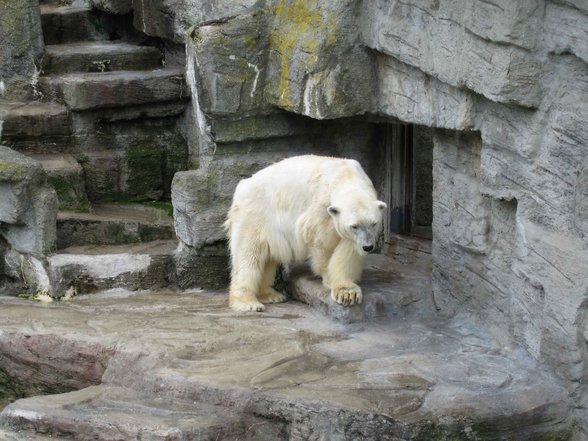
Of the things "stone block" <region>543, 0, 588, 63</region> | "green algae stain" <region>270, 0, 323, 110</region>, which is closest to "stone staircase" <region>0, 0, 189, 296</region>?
"green algae stain" <region>270, 0, 323, 110</region>

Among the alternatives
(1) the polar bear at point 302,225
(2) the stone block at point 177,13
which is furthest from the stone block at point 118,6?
(1) the polar bear at point 302,225

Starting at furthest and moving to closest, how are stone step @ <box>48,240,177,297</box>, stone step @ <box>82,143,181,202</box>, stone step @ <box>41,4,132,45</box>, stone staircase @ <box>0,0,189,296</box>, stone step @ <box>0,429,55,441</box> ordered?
1. stone step @ <box>41,4,132,45</box>
2. stone step @ <box>82,143,181,202</box>
3. stone staircase @ <box>0,0,189,296</box>
4. stone step @ <box>48,240,177,297</box>
5. stone step @ <box>0,429,55,441</box>

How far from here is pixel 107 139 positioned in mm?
10539

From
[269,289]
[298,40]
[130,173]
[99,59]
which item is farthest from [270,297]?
[99,59]

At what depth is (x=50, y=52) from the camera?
429 inches

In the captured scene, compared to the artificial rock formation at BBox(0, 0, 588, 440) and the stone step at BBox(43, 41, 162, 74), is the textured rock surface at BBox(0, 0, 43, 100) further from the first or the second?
the stone step at BBox(43, 41, 162, 74)

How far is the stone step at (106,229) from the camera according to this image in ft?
31.7

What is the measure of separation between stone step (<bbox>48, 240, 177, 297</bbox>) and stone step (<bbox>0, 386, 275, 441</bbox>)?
1991 mm

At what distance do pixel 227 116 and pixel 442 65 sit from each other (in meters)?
2.12

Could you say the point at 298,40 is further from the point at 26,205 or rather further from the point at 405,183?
the point at 26,205

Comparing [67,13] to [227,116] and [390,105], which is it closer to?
[227,116]

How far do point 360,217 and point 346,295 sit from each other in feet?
2.07

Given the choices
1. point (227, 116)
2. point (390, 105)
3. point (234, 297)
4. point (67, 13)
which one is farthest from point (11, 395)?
point (67, 13)

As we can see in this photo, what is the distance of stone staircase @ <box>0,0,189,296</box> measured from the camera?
9758 mm
